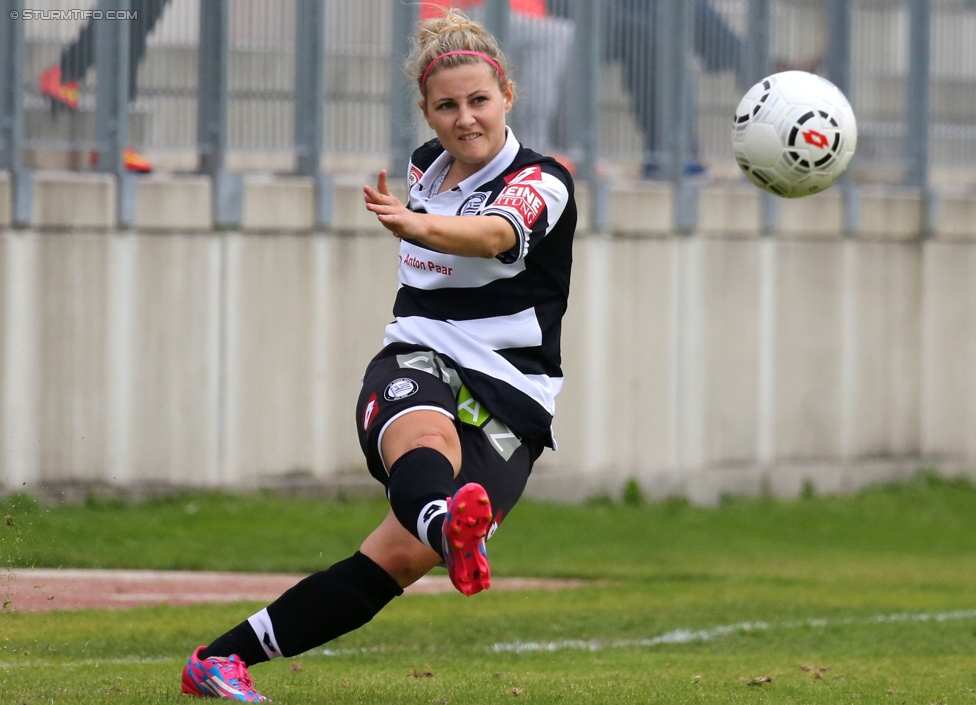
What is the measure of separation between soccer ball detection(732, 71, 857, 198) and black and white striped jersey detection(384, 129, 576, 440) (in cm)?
155

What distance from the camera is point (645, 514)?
44.5ft

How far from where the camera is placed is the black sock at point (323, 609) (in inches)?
194

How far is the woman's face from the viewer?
501cm

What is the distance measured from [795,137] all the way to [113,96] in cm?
719

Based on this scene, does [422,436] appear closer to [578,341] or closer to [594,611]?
[594,611]

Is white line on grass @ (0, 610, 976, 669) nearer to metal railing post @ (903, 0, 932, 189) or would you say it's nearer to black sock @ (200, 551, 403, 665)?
black sock @ (200, 551, 403, 665)

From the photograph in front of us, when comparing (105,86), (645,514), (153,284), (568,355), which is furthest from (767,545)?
(105,86)

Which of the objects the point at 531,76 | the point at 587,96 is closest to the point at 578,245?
the point at 587,96

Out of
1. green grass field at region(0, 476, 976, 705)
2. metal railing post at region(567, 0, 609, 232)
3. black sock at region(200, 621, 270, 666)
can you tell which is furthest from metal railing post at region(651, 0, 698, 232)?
black sock at region(200, 621, 270, 666)

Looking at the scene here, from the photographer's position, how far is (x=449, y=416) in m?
4.82

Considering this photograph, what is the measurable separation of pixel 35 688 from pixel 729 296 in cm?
985

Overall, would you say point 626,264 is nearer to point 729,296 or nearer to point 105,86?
point 729,296

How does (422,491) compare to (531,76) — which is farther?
(531,76)

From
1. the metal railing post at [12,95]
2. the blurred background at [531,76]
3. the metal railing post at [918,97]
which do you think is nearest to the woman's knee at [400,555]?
the metal railing post at [12,95]
